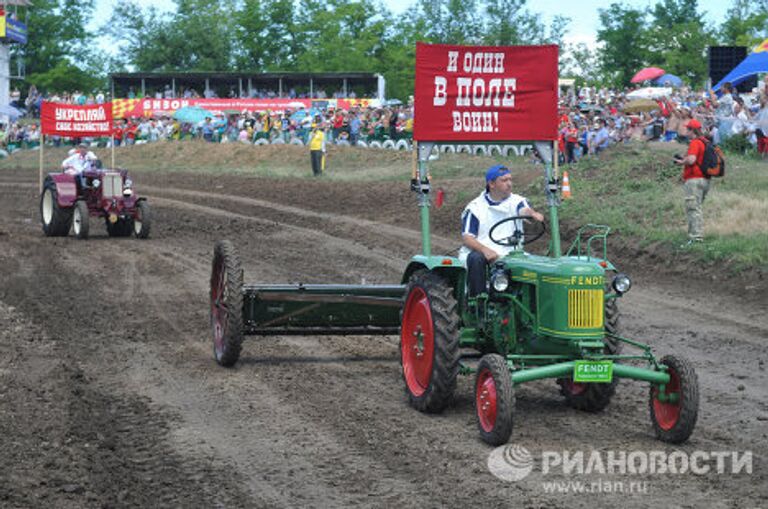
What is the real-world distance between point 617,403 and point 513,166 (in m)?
19.7

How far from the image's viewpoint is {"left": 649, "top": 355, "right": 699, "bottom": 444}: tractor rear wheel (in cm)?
659

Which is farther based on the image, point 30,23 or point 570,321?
point 30,23

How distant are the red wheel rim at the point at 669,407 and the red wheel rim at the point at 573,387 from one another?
769 mm

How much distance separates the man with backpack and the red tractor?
8.82m

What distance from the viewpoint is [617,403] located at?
7926 millimetres

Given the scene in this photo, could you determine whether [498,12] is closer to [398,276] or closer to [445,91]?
[398,276]

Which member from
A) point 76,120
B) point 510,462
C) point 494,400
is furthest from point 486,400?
point 76,120

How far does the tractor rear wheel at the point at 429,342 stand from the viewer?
7.27 m

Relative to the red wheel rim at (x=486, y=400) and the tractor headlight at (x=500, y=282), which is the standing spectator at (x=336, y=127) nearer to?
the tractor headlight at (x=500, y=282)

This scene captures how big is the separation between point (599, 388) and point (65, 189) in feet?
45.3

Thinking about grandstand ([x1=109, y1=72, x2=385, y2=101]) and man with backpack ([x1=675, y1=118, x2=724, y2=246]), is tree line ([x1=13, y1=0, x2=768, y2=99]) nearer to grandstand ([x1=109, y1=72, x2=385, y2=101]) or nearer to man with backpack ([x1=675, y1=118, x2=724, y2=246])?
grandstand ([x1=109, y1=72, x2=385, y2=101])

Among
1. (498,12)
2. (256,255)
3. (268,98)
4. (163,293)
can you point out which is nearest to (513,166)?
(256,255)

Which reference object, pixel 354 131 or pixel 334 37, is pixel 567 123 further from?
pixel 334 37

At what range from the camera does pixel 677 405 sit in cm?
673
